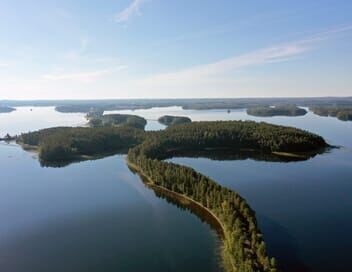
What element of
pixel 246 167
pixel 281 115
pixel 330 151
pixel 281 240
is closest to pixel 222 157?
pixel 246 167

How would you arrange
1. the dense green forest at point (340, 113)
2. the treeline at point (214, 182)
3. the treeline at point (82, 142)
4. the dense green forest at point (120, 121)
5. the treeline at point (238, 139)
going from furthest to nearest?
the dense green forest at point (340, 113)
the dense green forest at point (120, 121)
the treeline at point (238, 139)
the treeline at point (82, 142)
the treeline at point (214, 182)

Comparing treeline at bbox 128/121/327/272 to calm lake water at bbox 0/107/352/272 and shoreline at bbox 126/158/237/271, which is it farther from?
calm lake water at bbox 0/107/352/272

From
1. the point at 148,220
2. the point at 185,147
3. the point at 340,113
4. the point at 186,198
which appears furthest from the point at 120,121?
the point at 148,220

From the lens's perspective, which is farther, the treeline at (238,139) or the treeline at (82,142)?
the treeline at (238,139)

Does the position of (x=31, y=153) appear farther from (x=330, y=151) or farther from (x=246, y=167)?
(x=330, y=151)

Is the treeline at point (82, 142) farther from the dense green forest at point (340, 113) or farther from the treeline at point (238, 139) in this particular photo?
the dense green forest at point (340, 113)

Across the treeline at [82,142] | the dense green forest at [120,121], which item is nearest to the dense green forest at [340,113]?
the dense green forest at [120,121]
